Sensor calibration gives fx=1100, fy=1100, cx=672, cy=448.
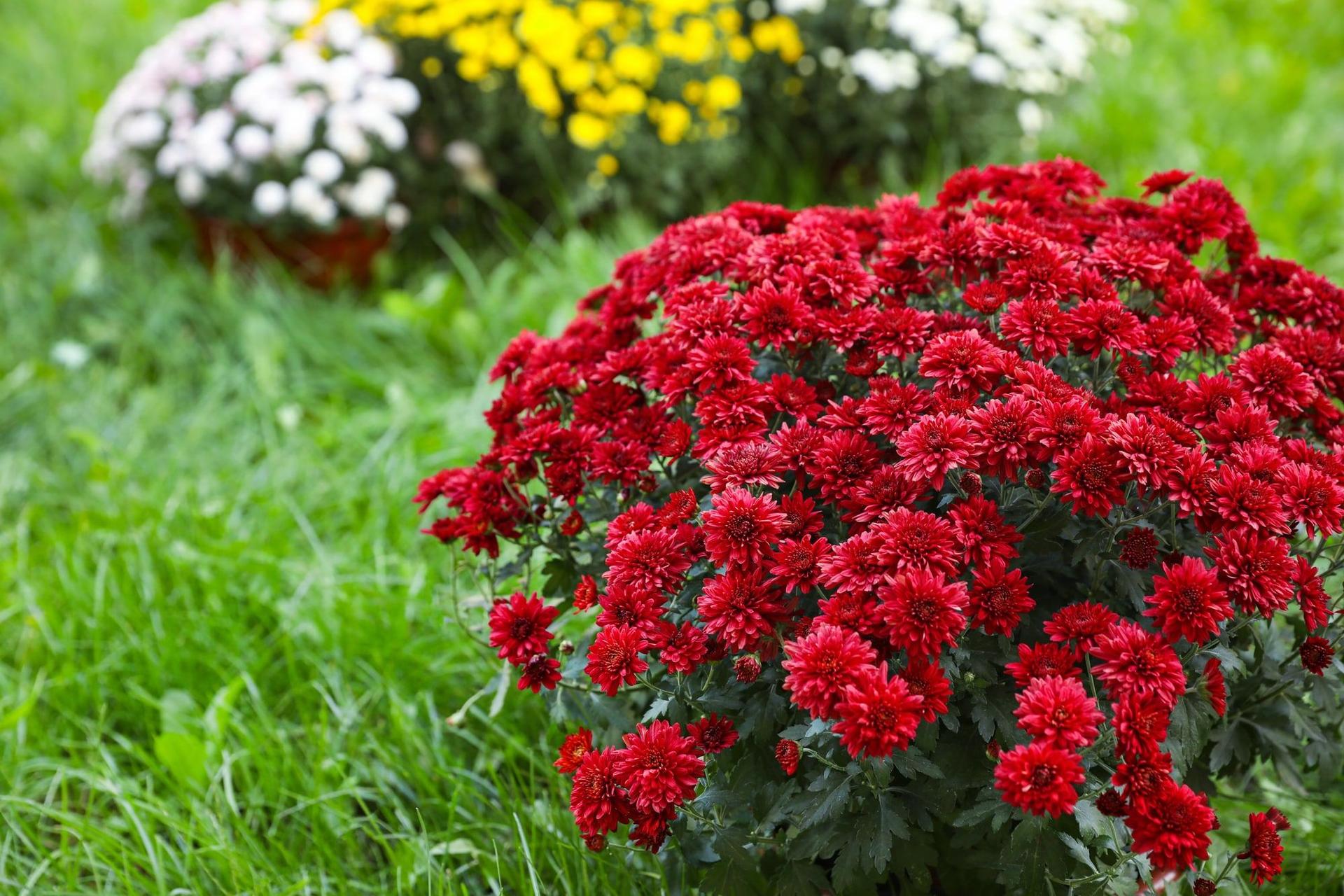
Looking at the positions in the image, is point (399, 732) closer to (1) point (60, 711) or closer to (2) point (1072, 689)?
(1) point (60, 711)

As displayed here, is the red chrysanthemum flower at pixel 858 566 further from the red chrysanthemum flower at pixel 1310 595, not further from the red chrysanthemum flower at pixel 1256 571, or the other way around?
the red chrysanthemum flower at pixel 1310 595

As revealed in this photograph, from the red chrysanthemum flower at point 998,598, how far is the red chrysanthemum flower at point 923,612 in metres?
0.08

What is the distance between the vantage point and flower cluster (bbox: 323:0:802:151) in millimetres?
3893

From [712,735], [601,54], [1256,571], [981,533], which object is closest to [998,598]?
[981,533]

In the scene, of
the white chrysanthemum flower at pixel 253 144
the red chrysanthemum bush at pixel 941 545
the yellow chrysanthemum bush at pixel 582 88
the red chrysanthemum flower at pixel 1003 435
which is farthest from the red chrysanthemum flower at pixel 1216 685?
the white chrysanthemum flower at pixel 253 144

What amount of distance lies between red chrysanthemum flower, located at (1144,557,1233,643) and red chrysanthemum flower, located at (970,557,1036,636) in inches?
5.4

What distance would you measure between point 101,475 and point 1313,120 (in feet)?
15.6

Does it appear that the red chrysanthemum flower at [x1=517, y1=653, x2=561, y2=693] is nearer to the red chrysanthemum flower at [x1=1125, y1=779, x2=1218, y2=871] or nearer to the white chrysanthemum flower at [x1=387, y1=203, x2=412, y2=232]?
the red chrysanthemum flower at [x1=1125, y1=779, x2=1218, y2=871]

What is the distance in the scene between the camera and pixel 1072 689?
1.20 m

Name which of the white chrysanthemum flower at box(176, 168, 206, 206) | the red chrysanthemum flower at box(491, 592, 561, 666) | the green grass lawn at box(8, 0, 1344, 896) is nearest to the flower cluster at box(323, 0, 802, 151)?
the green grass lawn at box(8, 0, 1344, 896)

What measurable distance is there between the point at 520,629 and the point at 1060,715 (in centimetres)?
70

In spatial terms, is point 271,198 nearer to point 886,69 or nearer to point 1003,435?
point 886,69

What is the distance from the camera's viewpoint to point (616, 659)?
4.35 ft

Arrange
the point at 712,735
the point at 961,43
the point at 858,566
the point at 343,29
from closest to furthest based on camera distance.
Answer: the point at 858,566
the point at 712,735
the point at 343,29
the point at 961,43
